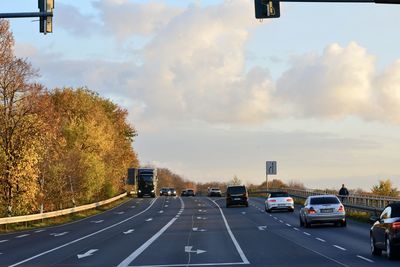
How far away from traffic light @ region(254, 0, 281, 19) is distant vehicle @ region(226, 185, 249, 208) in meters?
49.4

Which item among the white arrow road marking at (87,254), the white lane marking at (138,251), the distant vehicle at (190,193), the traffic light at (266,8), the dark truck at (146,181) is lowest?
the white arrow road marking at (87,254)

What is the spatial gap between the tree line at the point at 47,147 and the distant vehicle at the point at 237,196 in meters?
14.7

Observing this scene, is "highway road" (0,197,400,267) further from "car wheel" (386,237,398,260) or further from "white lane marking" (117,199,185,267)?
"car wheel" (386,237,398,260)

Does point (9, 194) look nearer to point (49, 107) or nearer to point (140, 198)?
point (49, 107)

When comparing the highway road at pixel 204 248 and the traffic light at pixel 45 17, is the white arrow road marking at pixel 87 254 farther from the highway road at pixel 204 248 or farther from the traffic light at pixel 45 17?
the traffic light at pixel 45 17

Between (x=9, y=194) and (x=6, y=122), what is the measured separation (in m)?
4.95

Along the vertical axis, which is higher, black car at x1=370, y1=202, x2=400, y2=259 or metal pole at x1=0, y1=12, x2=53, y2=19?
metal pole at x1=0, y1=12, x2=53, y2=19

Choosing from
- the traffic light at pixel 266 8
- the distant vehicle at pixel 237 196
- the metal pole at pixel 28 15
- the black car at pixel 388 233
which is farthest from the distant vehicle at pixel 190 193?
the traffic light at pixel 266 8

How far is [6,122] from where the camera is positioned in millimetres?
49000

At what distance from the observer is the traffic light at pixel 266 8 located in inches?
614

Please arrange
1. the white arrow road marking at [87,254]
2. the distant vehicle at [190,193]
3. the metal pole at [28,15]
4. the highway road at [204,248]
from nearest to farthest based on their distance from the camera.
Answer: the metal pole at [28,15] → the highway road at [204,248] → the white arrow road marking at [87,254] → the distant vehicle at [190,193]

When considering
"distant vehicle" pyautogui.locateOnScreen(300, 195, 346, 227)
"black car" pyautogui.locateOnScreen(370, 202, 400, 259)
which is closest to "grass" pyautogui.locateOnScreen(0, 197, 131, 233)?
"distant vehicle" pyautogui.locateOnScreen(300, 195, 346, 227)

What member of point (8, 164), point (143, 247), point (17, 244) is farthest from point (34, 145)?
point (143, 247)

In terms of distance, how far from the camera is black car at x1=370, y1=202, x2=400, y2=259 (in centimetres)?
1834
